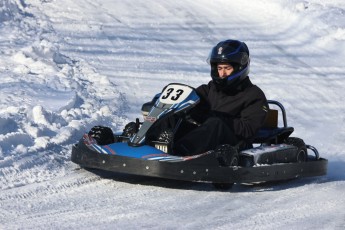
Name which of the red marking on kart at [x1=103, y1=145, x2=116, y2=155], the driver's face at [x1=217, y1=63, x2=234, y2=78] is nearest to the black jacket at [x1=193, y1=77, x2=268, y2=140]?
the driver's face at [x1=217, y1=63, x2=234, y2=78]

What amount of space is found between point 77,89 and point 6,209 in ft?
15.9

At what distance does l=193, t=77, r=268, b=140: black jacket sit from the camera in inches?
284

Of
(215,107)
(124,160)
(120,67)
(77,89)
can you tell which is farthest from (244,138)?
(120,67)

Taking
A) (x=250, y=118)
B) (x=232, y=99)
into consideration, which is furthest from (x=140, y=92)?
(x=250, y=118)

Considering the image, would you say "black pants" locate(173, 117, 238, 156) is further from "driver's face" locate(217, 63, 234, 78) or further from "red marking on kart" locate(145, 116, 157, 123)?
"driver's face" locate(217, 63, 234, 78)

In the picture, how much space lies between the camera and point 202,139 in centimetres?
679

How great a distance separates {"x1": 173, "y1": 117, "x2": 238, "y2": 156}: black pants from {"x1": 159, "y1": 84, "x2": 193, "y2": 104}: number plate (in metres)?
0.34

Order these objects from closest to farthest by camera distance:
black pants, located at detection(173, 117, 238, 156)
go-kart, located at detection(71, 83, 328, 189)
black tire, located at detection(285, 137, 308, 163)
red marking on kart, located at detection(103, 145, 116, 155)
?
go-kart, located at detection(71, 83, 328, 189)
red marking on kart, located at detection(103, 145, 116, 155)
black pants, located at detection(173, 117, 238, 156)
black tire, located at detection(285, 137, 308, 163)

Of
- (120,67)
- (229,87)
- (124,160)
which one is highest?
(229,87)

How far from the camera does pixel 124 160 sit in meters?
6.45

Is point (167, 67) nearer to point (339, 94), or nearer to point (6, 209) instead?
point (339, 94)

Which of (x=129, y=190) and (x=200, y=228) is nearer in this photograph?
(x=200, y=228)

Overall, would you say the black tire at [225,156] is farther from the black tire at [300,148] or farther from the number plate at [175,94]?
the black tire at [300,148]

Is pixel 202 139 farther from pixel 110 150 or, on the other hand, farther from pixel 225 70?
pixel 225 70
